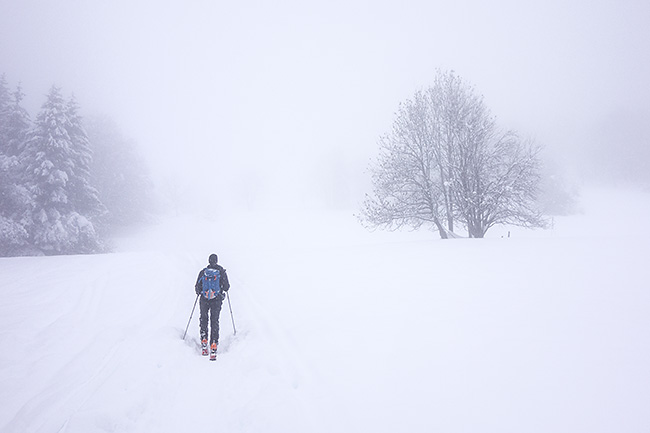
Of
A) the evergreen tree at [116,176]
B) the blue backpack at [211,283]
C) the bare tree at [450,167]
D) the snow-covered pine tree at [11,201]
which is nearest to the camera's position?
the blue backpack at [211,283]

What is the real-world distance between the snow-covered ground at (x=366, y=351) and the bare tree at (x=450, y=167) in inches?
169

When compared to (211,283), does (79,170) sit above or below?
above

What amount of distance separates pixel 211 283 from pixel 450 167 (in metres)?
14.7

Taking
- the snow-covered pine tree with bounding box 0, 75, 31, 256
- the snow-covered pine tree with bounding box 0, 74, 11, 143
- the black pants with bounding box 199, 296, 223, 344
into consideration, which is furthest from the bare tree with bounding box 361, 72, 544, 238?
the snow-covered pine tree with bounding box 0, 74, 11, 143

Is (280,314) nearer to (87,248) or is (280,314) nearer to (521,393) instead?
(521,393)

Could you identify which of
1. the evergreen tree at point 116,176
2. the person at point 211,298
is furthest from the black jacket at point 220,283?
the evergreen tree at point 116,176

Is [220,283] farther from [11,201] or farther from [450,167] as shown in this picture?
[11,201]

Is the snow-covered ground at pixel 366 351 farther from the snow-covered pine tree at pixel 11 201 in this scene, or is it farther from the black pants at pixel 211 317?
the snow-covered pine tree at pixel 11 201

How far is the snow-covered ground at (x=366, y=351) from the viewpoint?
4105 millimetres

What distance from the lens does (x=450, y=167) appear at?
1664cm

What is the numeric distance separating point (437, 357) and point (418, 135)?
47.1 ft

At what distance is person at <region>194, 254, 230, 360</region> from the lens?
6975 millimetres

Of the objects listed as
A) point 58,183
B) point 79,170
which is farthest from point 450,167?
point 79,170

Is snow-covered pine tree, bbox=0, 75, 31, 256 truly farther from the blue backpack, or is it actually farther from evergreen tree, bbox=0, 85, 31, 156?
the blue backpack
